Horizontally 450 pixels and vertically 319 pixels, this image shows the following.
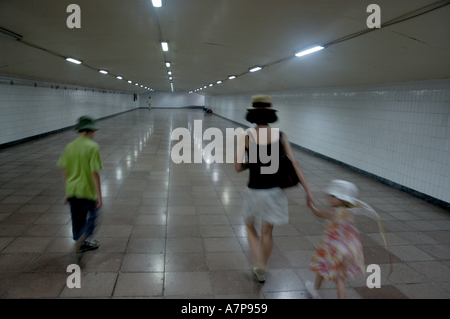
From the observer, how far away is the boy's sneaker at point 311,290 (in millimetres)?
2859

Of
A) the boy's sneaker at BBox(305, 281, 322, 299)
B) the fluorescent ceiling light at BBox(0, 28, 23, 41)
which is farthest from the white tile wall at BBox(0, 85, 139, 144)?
the boy's sneaker at BBox(305, 281, 322, 299)

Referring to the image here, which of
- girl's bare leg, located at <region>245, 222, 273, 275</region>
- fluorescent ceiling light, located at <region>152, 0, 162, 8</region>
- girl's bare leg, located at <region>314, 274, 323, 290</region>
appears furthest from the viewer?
fluorescent ceiling light, located at <region>152, 0, 162, 8</region>

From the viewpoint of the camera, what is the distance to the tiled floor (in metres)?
2.98

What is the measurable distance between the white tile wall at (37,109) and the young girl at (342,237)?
35.5 ft

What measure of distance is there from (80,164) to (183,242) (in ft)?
5.19

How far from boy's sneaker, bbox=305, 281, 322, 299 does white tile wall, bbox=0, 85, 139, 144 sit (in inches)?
416

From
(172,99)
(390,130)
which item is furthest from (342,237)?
(172,99)

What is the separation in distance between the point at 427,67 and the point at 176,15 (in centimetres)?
414

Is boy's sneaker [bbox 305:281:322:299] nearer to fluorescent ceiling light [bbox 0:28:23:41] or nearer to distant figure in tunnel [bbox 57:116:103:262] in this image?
distant figure in tunnel [bbox 57:116:103:262]

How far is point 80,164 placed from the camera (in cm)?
317

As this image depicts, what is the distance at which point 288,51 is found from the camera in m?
6.20

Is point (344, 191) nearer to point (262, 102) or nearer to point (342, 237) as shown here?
point (342, 237)
